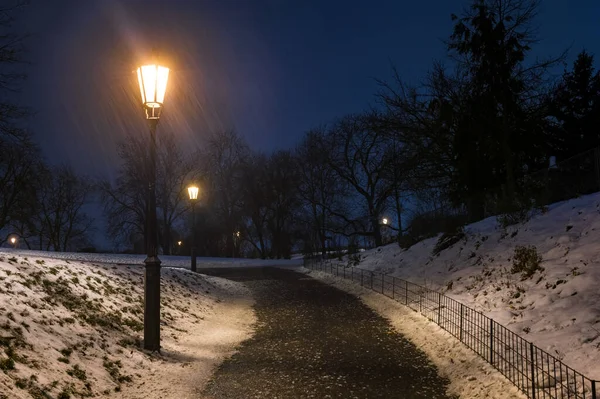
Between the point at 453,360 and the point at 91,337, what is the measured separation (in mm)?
6694

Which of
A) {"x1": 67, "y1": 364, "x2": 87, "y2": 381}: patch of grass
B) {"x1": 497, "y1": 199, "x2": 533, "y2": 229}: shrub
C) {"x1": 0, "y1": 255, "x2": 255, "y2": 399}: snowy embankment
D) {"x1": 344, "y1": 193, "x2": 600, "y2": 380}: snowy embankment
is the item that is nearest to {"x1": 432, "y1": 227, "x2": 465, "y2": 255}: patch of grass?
{"x1": 344, "y1": 193, "x2": 600, "y2": 380}: snowy embankment

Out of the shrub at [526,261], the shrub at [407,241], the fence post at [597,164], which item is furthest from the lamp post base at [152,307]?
the shrub at [407,241]

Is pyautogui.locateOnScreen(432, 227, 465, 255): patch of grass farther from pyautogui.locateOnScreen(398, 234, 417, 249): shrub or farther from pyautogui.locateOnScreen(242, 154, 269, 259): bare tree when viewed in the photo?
pyautogui.locateOnScreen(242, 154, 269, 259): bare tree

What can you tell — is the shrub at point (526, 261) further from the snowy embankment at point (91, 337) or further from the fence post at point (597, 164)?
the snowy embankment at point (91, 337)

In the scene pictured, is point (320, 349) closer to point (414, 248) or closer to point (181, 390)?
point (181, 390)

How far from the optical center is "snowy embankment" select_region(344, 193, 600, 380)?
7.50m

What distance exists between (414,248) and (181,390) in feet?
61.0

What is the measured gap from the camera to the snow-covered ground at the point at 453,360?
6613 millimetres

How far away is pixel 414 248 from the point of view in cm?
2377

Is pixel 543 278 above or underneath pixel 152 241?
underneath

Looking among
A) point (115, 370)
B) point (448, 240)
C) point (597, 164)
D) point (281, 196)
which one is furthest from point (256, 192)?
point (115, 370)

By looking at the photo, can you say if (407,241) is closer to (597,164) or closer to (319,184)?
(597,164)

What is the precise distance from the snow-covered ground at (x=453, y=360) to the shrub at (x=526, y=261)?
291 centimetres

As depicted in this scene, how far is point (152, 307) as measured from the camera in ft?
28.6
